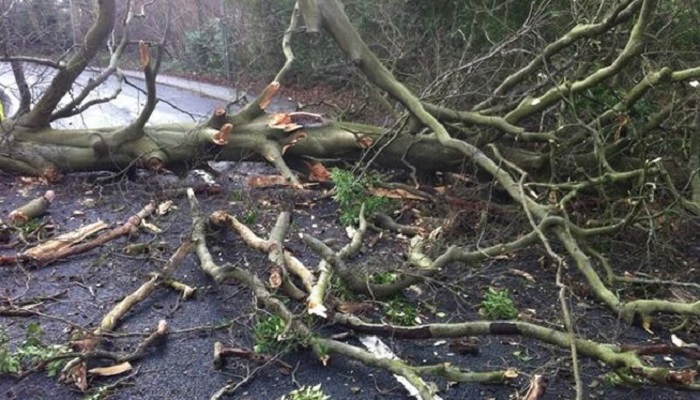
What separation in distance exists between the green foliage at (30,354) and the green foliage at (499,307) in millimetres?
2446

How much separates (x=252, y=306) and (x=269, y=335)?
1.63 ft

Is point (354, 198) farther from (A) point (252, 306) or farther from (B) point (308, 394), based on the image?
(B) point (308, 394)

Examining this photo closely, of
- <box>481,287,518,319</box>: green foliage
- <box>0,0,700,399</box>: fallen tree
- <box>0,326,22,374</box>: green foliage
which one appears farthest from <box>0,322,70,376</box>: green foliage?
<box>481,287,518,319</box>: green foliage

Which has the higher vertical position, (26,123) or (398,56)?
(398,56)

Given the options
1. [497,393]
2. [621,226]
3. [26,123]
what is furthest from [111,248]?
[621,226]

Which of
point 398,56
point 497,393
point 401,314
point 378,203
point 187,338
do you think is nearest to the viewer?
point 497,393

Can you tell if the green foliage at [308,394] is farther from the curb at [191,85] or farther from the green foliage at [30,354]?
the curb at [191,85]

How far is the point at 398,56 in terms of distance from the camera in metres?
7.19

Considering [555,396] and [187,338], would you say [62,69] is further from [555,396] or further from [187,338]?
[555,396]

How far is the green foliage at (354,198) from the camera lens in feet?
17.9

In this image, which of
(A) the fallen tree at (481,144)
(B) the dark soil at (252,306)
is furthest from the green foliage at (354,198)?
(A) the fallen tree at (481,144)

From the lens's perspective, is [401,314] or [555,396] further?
[401,314]

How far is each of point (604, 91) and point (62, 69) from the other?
18.2ft

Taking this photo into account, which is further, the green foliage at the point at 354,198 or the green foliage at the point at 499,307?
the green foliage at the point at 354,198
